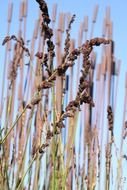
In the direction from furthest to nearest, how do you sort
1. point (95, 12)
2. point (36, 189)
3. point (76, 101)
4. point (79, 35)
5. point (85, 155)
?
point (95, 12), point (79, 35), point (85, 155), point (36, 189), point (76, 101)

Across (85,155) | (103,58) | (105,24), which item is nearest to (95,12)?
(105,24)

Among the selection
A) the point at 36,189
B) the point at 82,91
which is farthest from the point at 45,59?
the point at 36,189

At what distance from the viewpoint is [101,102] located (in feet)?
7.06

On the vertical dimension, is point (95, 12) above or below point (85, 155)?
above

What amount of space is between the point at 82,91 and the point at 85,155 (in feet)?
3.71

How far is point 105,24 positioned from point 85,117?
1.85ft

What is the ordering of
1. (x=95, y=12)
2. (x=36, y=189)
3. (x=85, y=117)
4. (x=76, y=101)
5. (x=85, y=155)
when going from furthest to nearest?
1. (x=95, y=12)
2. (x=85, y=117)
3. (x=85, y=155)
4. (x=36, y=189)
5. (x=76, y=101)

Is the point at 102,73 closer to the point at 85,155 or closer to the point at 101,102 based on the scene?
the point at 101,102

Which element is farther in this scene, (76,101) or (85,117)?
(85,117)

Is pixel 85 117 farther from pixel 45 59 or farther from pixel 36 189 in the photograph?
pixel 45 59

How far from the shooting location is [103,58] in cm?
233

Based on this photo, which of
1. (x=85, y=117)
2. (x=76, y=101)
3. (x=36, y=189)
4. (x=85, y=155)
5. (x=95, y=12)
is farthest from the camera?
(x=95, y=12)

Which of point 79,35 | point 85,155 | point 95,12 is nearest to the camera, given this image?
point 85,155

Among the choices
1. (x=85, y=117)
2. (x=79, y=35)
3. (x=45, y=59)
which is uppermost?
(x=79, y=35)
